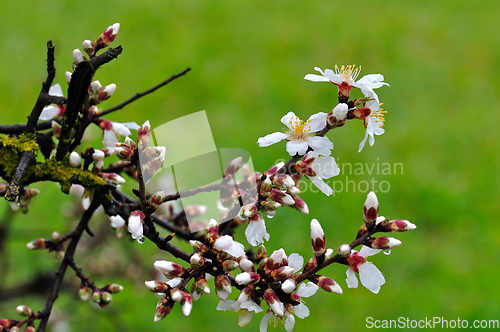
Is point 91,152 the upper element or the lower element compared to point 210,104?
lower

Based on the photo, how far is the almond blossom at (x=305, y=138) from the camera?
1.03 m

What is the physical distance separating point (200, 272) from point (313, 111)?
12.4 ft

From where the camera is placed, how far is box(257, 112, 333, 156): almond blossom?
1034 mm


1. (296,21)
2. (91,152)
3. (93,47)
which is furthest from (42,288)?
(296,21)

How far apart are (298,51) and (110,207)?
490 centimetres

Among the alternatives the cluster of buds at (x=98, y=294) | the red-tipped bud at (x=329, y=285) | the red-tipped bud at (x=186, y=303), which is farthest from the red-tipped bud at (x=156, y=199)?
the cluster of buds at (x=98, y=294)

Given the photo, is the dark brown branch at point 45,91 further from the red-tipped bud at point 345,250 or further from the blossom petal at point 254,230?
the red-tipped bud at point 345,250

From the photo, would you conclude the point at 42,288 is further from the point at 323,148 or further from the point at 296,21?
the point at 296,21

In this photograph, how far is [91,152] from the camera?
1165mm

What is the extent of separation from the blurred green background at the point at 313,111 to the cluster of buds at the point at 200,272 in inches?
50.9

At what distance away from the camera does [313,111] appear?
462cm

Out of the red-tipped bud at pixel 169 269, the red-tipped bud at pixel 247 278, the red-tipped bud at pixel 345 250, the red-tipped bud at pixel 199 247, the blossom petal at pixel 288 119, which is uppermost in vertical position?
the blossom petal at pixel 288 119

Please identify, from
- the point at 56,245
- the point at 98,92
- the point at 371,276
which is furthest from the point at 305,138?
the point at 56,245

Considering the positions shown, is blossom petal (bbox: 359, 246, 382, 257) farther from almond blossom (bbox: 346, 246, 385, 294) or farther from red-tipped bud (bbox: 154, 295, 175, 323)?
red-tipped bud (bbox: 154, 295, 175, 323)
